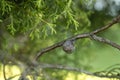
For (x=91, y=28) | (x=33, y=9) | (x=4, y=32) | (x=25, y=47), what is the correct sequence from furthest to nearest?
1. (x=25, y=47)
2. (x=91, y=28)
3. (x=4, y=32)
4. (x=33, y=9)

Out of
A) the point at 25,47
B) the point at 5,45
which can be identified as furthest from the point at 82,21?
the point at 25,47

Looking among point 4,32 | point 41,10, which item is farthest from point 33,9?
point 4,32

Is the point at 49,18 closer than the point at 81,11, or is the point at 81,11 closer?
the point at 49,18

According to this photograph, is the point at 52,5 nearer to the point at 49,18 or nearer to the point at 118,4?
A: the point at 49,18

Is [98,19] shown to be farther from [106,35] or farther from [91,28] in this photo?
[106,35]

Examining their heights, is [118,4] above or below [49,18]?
above

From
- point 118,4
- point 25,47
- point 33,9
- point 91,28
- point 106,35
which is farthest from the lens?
point 25,47
